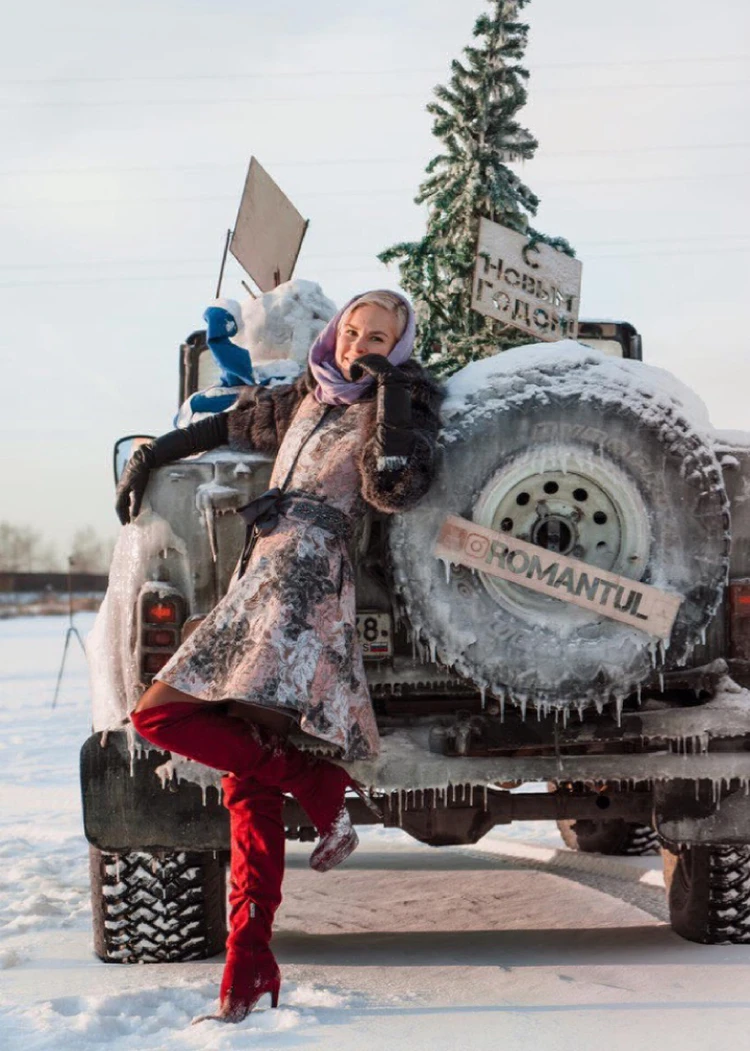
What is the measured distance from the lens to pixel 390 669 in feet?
11.3

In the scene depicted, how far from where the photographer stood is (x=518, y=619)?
3334mm

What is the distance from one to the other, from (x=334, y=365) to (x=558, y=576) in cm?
85

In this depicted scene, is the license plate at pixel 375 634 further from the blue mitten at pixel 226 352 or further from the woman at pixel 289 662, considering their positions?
the blue mitten at pixel 226 352

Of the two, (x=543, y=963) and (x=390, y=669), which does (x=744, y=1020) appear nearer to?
(x=543, y=963)

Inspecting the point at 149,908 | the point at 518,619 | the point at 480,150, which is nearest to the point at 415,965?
the point at 149,908

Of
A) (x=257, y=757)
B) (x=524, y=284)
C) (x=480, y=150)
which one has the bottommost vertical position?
(x=257, y=757)

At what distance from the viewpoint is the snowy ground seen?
2.90 m

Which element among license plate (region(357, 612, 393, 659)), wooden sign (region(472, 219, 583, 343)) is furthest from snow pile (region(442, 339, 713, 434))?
wooden sign (region(472, 219, 583, 343))

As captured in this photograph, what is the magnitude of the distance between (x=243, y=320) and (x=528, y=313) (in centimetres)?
127

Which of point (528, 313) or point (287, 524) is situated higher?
point (528, 313)

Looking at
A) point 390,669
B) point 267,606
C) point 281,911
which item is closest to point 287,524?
point 267,606

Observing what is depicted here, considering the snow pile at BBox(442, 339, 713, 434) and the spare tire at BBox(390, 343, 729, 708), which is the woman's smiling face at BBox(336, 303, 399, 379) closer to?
the snow pile at BBox(442, 339, 713, 434)

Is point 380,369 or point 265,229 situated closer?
point 380,369

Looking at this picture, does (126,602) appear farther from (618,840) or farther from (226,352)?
(618,840)
